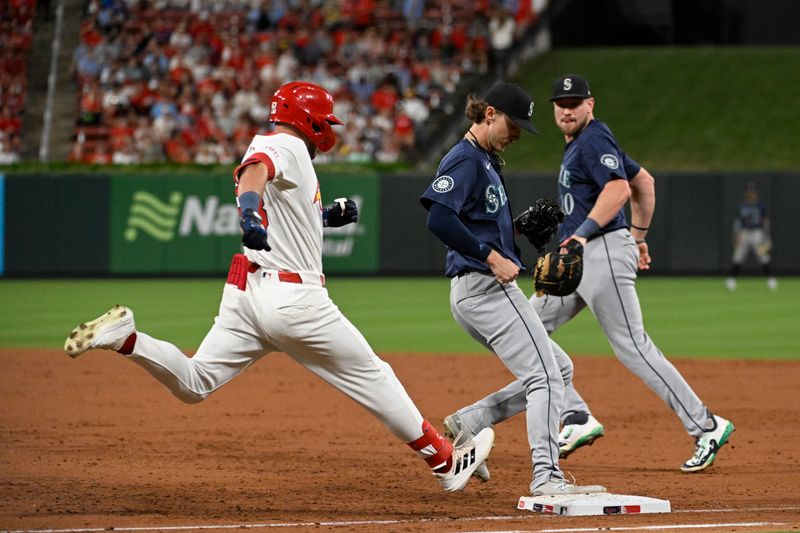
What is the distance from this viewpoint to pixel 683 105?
1056 inches

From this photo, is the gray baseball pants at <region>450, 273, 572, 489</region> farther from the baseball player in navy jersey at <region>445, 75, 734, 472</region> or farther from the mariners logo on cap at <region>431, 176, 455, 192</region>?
the baseball player in navy jersey at <region>445, 75, 734, 472</region>

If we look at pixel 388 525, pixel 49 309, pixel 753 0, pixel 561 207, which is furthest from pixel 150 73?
pixel 388 525

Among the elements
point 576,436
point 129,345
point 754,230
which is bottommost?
point 754,230

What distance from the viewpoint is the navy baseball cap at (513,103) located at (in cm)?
564

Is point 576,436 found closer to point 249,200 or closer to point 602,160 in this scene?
point 602,160

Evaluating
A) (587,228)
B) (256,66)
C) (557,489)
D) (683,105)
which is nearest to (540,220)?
(587,228)

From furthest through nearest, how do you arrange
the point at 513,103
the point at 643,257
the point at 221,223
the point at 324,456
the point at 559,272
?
the point at 221,223 < the point at 324,456 < the point at 643,257 < the point at 559,272 < the point at 513,103

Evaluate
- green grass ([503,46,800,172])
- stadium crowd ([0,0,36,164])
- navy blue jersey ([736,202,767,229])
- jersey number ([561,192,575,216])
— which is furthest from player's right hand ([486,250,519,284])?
stadium crowd ([0,0,36,164])

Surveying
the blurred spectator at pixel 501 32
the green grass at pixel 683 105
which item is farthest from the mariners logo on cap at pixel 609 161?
the blurred spectator at pixel 501 32

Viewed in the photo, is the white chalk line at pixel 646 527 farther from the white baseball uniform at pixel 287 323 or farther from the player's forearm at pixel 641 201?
the player's forearm at pixel 641 201

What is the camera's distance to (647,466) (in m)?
6.88

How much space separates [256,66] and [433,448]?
2083cm

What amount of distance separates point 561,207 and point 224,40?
2040 cm

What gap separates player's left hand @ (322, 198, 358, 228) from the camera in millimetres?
5977
